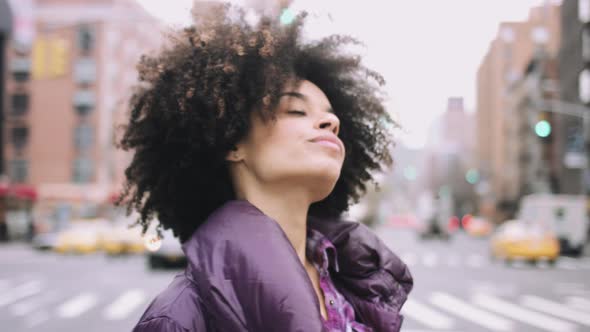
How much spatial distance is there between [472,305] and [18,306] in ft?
23.9

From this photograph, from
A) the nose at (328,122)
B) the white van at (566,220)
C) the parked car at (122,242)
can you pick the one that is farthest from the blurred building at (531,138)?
the nose at (328,122)

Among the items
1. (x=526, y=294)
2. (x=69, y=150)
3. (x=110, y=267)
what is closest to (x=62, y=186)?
(x=69, y=150)

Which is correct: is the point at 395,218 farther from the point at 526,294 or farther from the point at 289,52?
the point at 289,52

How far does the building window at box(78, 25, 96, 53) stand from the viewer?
151 ft

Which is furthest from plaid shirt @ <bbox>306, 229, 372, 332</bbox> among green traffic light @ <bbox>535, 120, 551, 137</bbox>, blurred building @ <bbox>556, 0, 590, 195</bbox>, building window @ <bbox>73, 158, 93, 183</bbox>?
building window @ <bbox>73, 158, 93, 183</bbox>

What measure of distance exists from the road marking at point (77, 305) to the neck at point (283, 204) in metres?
7.90

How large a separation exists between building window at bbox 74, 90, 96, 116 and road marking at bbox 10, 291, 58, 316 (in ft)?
123

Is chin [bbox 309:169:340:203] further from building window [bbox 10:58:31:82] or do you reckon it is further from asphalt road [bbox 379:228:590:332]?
building window [bbox 10:58:31:82]

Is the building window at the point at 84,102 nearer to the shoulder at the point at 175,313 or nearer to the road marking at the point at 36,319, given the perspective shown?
the road marking at the point at 36,319

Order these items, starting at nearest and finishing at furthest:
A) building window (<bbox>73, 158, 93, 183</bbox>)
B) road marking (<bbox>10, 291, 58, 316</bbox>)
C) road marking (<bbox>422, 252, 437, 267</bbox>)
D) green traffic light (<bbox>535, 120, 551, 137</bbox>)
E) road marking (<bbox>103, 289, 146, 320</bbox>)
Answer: road marking (<bbox>103, 289, 146, 320</bbox>) → road marking (<bbox>10, 291, 58, 316</bbox>) → green traffic light (<bbox>535, 120, 551, 137</bbox>) → road marking (<bbox>422, 252, 437, 267</bbox>) → building window (<bbox>73, 158, 93, 183</bbox>)

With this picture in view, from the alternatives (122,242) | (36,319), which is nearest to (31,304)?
(36,319)

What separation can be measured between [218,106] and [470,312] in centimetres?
823

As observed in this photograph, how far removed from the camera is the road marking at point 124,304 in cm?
881

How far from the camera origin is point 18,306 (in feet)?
32.6
